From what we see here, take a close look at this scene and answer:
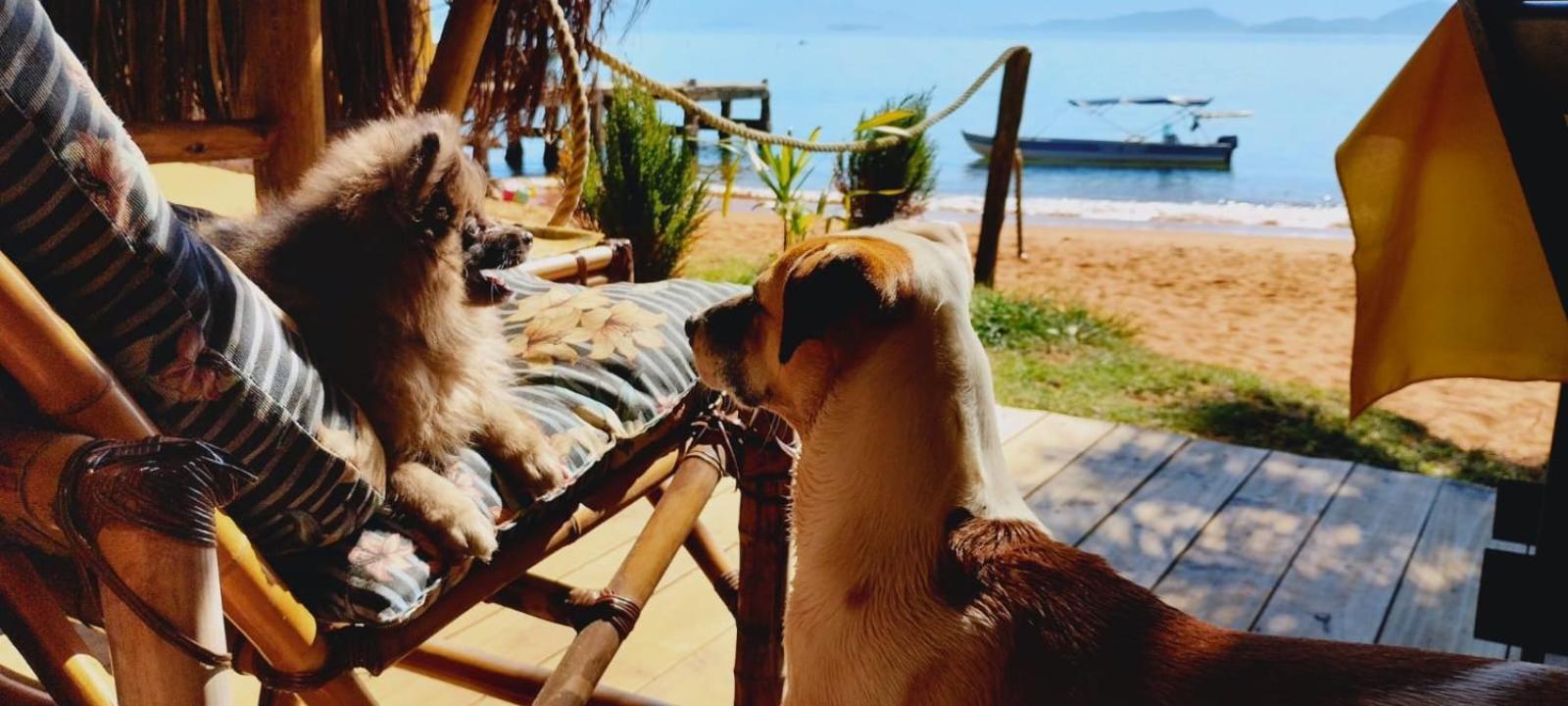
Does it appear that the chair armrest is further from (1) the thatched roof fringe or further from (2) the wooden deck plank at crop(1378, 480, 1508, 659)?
(2) the wooden deck plank at crop(1378, 480, 1508, 659)

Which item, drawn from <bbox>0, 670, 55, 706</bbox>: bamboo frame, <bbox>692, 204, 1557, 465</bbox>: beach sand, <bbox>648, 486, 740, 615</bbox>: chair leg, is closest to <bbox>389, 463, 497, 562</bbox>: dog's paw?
<bbox>0, 670, 55, 706</bbox>: bamboo frame

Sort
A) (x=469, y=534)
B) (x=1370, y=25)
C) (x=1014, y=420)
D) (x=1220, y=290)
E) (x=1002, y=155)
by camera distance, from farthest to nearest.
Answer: (x=1370, y=25) < (x=1220, y=290) < (x=1002, y=155) < (x=1014, y=420) < (x=469, y=534)

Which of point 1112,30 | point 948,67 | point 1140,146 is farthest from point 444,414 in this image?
point 1112,30

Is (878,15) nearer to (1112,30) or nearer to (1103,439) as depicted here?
(1112,30)

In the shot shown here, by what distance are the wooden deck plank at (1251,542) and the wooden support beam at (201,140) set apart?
2.33 meters

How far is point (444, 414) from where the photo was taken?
162cm

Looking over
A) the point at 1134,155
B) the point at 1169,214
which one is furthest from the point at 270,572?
the point at 1134,155

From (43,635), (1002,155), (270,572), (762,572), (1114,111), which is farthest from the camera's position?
(1114,111)

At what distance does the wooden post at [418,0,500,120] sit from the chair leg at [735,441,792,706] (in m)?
1.46

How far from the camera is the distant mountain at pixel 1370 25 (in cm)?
13850

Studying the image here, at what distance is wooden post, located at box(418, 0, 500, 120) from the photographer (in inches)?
111

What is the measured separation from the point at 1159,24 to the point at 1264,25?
1974 centimetres

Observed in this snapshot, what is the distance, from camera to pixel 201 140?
251cm

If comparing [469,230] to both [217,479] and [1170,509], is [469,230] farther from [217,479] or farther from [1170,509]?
[1170,509]
